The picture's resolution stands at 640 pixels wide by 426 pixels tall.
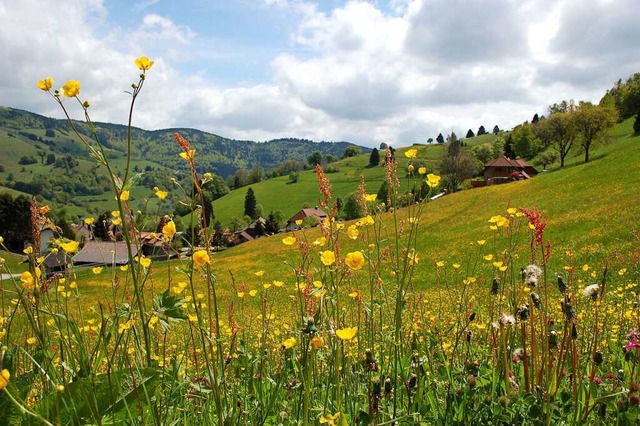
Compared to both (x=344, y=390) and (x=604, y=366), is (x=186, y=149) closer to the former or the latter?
(x=344, y=390)

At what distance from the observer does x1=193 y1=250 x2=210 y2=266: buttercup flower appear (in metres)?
1.57

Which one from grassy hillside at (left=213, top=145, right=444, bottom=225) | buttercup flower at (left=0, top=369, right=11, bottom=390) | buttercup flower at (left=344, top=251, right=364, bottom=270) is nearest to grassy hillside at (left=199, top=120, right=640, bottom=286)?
buttercup flower at (left=344, top=251, right=364, bottom=270)

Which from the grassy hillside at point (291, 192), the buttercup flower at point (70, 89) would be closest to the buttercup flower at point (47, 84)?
the buttercup flower at point (70, 89)

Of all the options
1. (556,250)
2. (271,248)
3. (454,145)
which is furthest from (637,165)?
(454,145)

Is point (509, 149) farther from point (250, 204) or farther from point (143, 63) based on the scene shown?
point (143, 63)

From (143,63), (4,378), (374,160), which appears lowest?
(4,378)

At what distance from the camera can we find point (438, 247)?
26.4 m

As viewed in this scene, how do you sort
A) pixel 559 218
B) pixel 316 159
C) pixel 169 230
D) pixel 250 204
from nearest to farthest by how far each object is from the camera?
pixel 169 230 → pixel 316 159 → pixel 559 218 → pixel 250 204

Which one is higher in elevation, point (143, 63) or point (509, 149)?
point (509, 149)

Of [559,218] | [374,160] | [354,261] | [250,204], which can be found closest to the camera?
[354,261]

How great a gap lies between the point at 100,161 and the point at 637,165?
38099 mm

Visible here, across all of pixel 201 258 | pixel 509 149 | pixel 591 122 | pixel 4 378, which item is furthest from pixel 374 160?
pixel 4 378

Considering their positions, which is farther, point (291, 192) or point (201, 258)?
point (291, 192)

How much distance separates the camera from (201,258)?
5.20 feet
